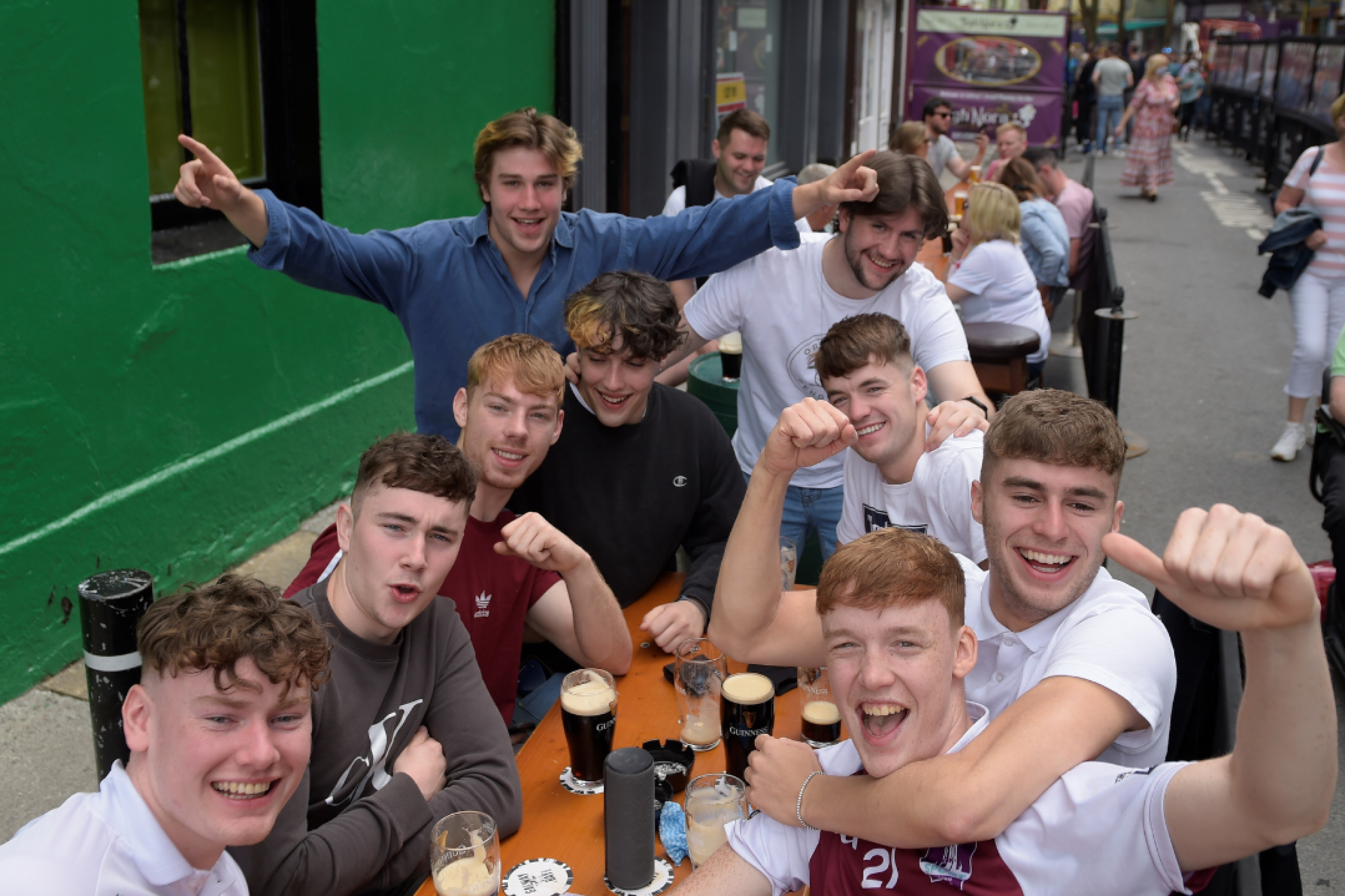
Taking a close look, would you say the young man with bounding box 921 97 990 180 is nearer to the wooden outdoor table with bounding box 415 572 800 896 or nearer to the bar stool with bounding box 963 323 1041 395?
the bar stool with bounding box 963 323 1041 395

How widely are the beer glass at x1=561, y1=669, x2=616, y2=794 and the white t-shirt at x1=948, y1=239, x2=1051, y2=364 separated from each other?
523 cm

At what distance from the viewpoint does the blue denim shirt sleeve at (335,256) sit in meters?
3.62

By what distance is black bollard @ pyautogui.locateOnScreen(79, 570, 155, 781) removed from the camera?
6.64 ft

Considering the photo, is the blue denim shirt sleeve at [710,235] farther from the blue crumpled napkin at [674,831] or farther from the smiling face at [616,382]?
the blue crumpled napkin at [674,831]

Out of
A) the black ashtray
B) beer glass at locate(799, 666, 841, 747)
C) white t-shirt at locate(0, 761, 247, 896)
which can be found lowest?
the black ashtray

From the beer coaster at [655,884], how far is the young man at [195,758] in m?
0.64

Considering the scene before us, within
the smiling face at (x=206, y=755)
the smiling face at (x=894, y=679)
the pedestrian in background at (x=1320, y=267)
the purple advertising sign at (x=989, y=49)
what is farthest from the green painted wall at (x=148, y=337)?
the purple advertising sign at (x=989, y=49)

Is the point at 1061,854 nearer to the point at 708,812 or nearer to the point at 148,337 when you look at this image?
the point at 708,812

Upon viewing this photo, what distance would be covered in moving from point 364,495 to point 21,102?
8.91 ft

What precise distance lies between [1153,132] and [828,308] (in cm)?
A: 1690

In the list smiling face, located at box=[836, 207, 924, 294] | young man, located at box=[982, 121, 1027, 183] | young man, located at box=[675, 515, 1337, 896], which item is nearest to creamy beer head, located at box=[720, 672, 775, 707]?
young man, located at box=[675, 515, 1337, 896]

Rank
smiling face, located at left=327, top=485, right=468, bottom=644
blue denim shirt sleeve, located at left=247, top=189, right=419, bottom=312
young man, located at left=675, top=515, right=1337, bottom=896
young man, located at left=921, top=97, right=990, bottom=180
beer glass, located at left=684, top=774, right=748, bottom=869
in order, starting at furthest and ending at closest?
young man, located at left=921, top=97, right=990, bottom=180, blue denim shirt sleeve, located at left=247, top=189, right=419, bottom=312, smiling face, located at left=327, top=485, right=468, bottom=644, beer glass, located at left=684, top=774, right=748, bottom=869, young man, located at left=675, top=515, right=1337, bottom=896

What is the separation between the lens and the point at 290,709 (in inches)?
76.3

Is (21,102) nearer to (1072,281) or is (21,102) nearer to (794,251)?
(794,251)
